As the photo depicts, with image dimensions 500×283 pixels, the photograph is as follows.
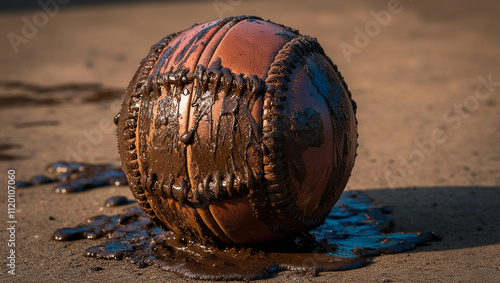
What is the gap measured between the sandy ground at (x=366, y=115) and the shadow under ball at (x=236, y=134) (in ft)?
1.38

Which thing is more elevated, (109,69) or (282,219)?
(109,69)

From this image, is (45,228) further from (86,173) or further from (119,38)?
(119,38)

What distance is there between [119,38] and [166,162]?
9.91 metres

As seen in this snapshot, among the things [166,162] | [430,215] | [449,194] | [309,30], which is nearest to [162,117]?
[166,162]

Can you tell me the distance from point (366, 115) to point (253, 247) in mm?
4400

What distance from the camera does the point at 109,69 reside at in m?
10.9

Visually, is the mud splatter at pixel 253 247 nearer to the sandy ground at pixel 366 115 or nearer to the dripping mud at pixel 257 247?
the dripping mud at pixel 257 247

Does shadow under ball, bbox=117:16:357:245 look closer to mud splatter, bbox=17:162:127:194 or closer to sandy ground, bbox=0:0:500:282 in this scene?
sandy ground, bbox=0:0:500:282

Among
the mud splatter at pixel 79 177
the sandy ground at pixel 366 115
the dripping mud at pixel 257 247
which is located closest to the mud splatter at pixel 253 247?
the dripping mud at pixel 257 247

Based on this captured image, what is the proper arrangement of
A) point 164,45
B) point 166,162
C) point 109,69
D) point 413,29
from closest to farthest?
1. point 166,162
2. point 164,45
3. point 109,69
4. point 413,29

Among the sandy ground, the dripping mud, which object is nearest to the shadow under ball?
the dripping mud

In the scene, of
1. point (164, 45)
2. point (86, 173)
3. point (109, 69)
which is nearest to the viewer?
point (164, 45)

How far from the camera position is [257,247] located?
4180 millimetres

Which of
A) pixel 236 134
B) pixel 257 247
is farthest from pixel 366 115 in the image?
pixel 236 134
